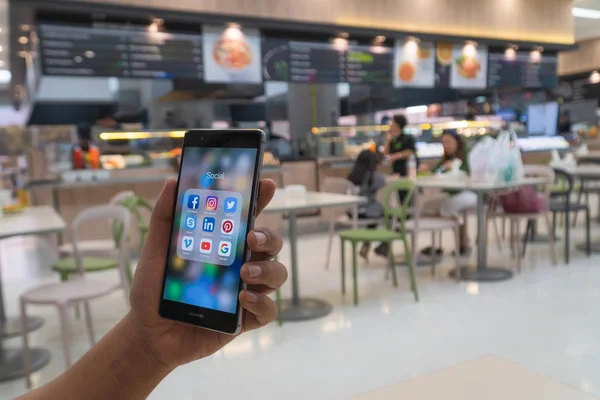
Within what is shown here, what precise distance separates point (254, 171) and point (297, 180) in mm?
5828

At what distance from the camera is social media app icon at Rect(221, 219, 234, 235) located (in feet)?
2.63

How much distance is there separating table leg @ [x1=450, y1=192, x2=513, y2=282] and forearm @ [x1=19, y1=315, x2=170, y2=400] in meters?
3.61

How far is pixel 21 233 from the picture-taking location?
244 cm

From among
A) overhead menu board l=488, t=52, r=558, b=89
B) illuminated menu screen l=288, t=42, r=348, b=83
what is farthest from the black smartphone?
overhead menu board l=488, t=52, r=558, b=89

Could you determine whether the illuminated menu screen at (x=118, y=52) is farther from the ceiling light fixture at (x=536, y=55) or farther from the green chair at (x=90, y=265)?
the ceiling light fixture at (x=536, y=55)

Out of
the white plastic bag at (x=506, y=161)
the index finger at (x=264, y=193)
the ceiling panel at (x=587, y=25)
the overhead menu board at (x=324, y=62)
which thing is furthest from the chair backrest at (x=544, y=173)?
the ceiling panel at (x=587, y=25)

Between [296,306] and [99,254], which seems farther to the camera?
[99,254]

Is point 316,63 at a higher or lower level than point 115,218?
higher

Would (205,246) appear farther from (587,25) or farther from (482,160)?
(587,25)

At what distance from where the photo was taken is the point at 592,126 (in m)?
10.6

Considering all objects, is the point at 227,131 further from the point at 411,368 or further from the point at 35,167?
the point at 35,167

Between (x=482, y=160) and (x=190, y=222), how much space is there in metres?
3.65

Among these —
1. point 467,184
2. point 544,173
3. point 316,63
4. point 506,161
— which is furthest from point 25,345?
point 316,63

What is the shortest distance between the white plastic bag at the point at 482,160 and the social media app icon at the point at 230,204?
359 centimetres
